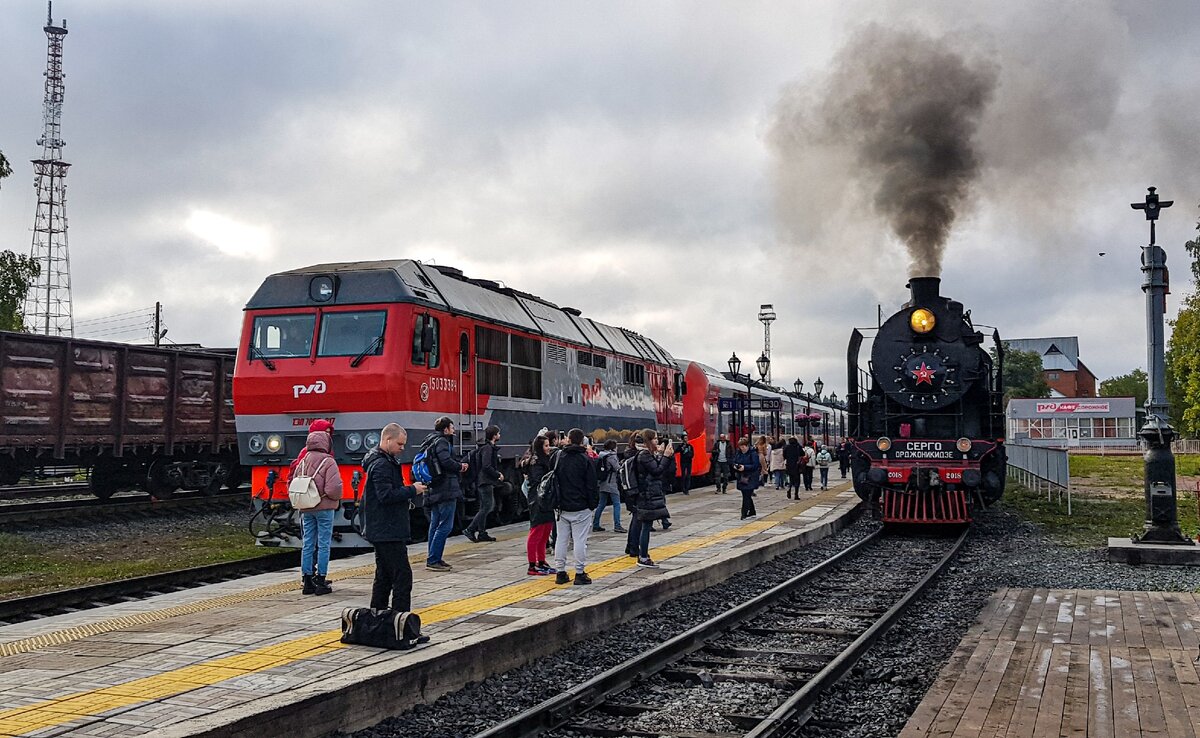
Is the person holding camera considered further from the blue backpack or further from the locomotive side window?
the blue backpack

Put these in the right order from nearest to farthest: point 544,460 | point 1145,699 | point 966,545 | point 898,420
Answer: point 1145,699 < point 544,460 < point 966,545 < point 898,420

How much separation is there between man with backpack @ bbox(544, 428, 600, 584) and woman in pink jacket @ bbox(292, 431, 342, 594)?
2.19m

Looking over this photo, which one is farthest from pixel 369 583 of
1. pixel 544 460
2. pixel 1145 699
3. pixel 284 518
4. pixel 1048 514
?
pixel 1048 514

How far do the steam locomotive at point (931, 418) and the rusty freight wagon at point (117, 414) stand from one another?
529 inches

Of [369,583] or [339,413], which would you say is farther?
[339,413]

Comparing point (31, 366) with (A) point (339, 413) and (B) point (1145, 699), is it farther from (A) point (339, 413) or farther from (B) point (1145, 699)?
(B) point (1145, 699)

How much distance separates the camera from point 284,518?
13.5 meters

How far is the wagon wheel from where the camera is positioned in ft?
69.8

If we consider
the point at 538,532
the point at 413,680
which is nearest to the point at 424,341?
the point at 538,532

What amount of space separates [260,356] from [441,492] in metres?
4.24

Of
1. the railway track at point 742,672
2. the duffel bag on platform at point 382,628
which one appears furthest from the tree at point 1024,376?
the duffel bag on platform at point 382,628

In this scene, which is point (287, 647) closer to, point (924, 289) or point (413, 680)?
point (413, 680)

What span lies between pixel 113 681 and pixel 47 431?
13.9 metres

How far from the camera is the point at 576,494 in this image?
1053 cm
